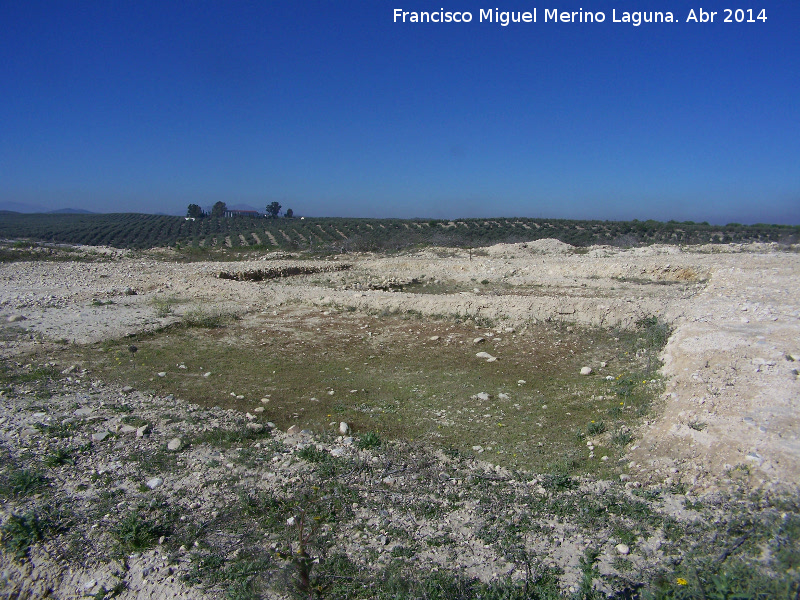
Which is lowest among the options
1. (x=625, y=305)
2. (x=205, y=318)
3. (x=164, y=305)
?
(x=205, y=318)

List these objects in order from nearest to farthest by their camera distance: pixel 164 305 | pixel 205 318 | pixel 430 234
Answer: pixel 205 318
pixel 164 305
pixel 430 234

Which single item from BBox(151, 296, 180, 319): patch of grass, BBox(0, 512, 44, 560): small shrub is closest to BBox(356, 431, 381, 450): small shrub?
BBox(0, 512, 44, 560): small shrub

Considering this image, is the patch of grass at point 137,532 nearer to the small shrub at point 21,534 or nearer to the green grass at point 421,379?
the small shrub at point 21,534

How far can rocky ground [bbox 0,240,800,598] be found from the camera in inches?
115

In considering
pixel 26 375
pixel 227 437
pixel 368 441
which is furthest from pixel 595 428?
pixel 26 375

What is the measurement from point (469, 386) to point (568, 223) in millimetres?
41148

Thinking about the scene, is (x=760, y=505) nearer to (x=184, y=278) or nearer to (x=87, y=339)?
(x=87, y=339)

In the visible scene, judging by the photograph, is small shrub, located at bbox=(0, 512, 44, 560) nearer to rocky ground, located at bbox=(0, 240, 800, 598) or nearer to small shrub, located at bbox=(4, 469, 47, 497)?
rocky ground, located at bbox=(0, 240, 800, 598)

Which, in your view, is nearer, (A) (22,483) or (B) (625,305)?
(A) (22,483)

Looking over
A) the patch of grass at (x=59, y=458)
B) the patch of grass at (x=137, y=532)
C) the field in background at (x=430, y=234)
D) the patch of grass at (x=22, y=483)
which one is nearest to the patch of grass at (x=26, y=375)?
the patch of grass at (x=59, y=458)

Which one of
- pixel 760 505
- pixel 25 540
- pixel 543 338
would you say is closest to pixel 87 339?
pixel 25 540

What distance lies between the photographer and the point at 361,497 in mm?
3676

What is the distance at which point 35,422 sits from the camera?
4883 millimetres

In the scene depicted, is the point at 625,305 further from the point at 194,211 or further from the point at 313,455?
the point at 194,211
